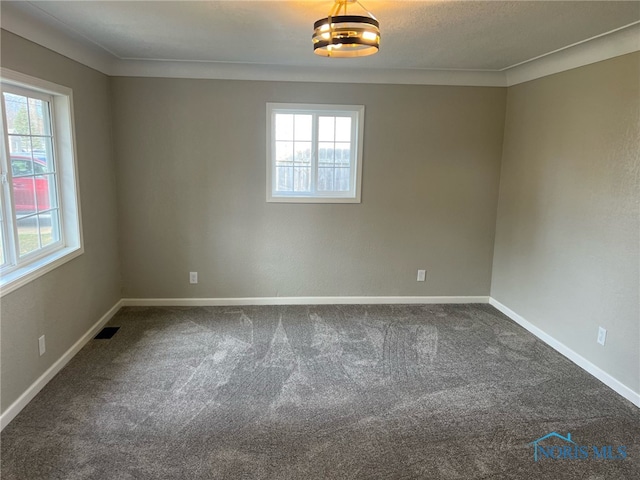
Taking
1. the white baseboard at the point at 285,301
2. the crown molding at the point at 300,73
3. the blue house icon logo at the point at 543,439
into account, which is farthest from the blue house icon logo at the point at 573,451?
the crown molding at the point at 300,73

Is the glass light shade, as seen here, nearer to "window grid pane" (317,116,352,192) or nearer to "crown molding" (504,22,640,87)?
"crown molding" (504,22,640,87)

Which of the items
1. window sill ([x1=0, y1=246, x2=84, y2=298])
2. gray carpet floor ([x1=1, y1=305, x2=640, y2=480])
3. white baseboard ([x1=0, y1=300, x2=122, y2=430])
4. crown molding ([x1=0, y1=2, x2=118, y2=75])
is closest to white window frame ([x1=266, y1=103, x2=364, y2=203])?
gray carpet floor ([x1=1, y1=305, x2=640, y2=480])

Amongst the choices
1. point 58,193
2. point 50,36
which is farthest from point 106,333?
point 50,36

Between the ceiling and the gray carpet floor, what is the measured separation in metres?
2.32

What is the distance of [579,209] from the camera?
328 centimetres

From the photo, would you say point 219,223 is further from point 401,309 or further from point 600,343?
point 600,343

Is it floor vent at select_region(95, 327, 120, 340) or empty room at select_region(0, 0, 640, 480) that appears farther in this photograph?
floor vent at select_region(95, 327, 120, 340)

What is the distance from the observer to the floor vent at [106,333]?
142 inches

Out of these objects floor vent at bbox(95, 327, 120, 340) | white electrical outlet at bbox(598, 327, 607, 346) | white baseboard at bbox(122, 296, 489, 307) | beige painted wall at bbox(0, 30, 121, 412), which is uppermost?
beige painted wall at bbox(0, 30, 121, 412)

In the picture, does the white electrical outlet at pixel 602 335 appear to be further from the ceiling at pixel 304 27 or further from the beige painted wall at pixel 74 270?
the beige painted wall at pixel 74 270

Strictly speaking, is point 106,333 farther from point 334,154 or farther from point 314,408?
point 334,154

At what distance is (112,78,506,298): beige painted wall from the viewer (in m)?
4.07

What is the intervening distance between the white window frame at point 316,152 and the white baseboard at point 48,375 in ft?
6.30

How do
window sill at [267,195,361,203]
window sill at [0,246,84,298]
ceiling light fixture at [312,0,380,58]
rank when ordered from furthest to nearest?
1. window sill at [267,195,361,203]
2. window sill at [0,246,84,298]
3. ceiling light fixture at [312,0,380,58]
